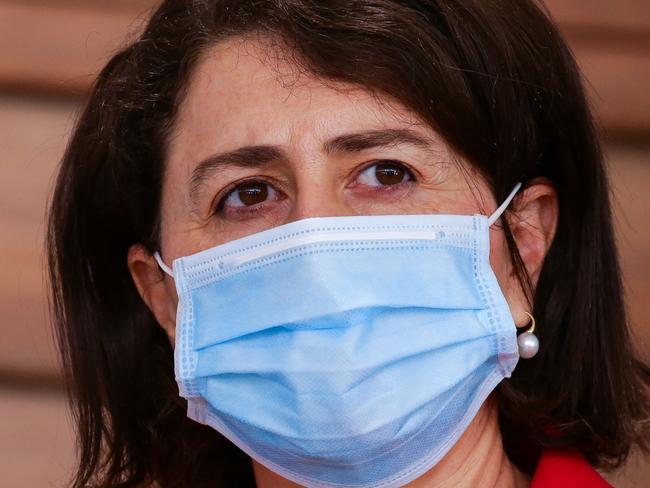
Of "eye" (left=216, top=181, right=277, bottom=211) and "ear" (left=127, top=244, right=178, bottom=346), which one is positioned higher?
"eye" (left=216, top=181, right=277, bottom=211)

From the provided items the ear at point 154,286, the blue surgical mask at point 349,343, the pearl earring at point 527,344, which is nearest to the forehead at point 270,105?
the blue surgical mask at point 349,343

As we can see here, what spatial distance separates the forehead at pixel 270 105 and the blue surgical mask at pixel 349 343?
16 cm

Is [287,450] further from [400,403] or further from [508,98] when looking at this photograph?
[508,98]

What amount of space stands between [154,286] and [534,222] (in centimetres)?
72

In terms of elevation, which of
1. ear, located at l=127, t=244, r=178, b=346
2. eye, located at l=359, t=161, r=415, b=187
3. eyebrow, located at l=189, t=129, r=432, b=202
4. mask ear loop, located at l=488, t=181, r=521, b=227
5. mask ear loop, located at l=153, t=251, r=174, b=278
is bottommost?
ear, located at l=127, t=244, r=178, b=346

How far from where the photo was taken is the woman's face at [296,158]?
2061mm

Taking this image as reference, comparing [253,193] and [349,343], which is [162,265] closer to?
[253,193]

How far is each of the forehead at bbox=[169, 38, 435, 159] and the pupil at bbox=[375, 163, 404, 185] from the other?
0.24 ft

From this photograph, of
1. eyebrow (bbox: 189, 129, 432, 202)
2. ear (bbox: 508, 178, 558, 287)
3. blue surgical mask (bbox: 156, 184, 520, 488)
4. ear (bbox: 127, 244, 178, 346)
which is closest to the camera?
blue surgical mask (bbox: 156, 184, 520, 488)

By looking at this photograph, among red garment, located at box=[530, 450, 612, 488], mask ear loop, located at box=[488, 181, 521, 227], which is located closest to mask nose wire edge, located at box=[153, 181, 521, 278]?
mask ear loop, located at box=[488, 181, 521, 227]

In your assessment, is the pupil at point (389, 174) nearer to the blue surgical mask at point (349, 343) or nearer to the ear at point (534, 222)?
the blue surgical mask at point (349, 343)

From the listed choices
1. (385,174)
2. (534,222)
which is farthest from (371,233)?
(534,222)

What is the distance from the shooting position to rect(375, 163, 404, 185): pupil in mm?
2100

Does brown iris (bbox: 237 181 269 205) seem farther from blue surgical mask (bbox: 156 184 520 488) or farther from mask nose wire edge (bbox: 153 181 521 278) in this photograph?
mask nose wire edge (bbox: 153 181 521 278)
